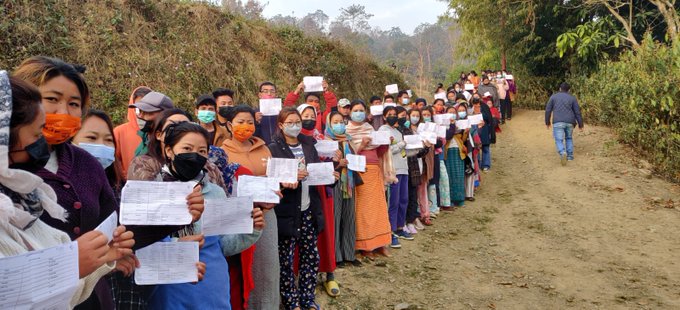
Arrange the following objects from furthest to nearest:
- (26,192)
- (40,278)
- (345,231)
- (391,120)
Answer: (391,120) < (345,231) < (26,192) < (40,278)

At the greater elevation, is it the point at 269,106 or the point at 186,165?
the point at 269,106

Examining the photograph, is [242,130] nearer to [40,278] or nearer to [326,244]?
[326,244]

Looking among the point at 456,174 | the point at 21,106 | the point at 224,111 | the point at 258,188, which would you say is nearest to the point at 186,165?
the point at 258,188

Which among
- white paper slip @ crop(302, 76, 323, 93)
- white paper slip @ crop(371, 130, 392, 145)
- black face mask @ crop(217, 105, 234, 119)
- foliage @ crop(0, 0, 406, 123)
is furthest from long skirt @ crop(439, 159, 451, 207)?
black face mask @ crop(217, 105, 234, 119)

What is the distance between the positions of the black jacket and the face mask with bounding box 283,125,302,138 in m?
0.07

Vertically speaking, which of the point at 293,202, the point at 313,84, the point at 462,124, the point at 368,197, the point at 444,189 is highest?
the point at 313,84

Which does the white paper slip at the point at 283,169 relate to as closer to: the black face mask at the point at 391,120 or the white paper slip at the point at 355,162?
the white paper slip at the point at 355,162

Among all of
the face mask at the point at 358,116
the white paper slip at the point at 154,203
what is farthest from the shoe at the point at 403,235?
the white paper slip at the point at 154,203

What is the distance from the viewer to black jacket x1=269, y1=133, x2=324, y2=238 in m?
3.80

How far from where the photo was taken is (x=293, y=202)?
3.84 metres

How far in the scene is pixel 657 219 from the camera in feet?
25.1

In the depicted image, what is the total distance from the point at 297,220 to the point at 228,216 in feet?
5.06

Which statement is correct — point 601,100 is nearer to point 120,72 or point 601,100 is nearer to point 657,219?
point 657,219

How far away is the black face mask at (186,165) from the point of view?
2207 millimetres
